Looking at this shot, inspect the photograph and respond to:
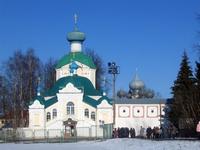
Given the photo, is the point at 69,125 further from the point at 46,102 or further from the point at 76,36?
the point at 76,36

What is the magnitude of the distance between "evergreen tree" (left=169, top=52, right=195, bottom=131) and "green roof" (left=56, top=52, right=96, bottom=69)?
16.3 metres

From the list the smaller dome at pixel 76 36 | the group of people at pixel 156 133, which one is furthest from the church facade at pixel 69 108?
the group of people at pixel 156 133

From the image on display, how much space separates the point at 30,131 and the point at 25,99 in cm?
845

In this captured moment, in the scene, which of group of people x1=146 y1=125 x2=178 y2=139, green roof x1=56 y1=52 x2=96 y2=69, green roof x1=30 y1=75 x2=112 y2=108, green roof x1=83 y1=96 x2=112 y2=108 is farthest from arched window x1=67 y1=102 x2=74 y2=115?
group of people x1=146 y1=125 x2=178 y2=139

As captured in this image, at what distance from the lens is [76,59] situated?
230 ft

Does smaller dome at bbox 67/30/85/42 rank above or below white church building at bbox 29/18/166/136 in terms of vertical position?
above

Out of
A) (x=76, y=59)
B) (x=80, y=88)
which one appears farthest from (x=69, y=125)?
(x=76, y=59)

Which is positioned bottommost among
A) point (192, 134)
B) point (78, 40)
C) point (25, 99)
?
point (192, 134)

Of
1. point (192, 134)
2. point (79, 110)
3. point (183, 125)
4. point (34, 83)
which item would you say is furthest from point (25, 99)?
point (192, 134)

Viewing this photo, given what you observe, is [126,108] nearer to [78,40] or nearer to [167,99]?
[167,99]

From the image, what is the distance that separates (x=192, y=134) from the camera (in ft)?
143

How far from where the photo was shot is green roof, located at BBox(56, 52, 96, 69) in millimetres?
70131

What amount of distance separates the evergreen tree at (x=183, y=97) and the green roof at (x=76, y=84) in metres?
12.9

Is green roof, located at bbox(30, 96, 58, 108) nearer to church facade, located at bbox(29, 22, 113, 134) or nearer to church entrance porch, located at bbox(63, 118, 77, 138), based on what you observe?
church facade, located at bbox(29, 22, 113, 134)
